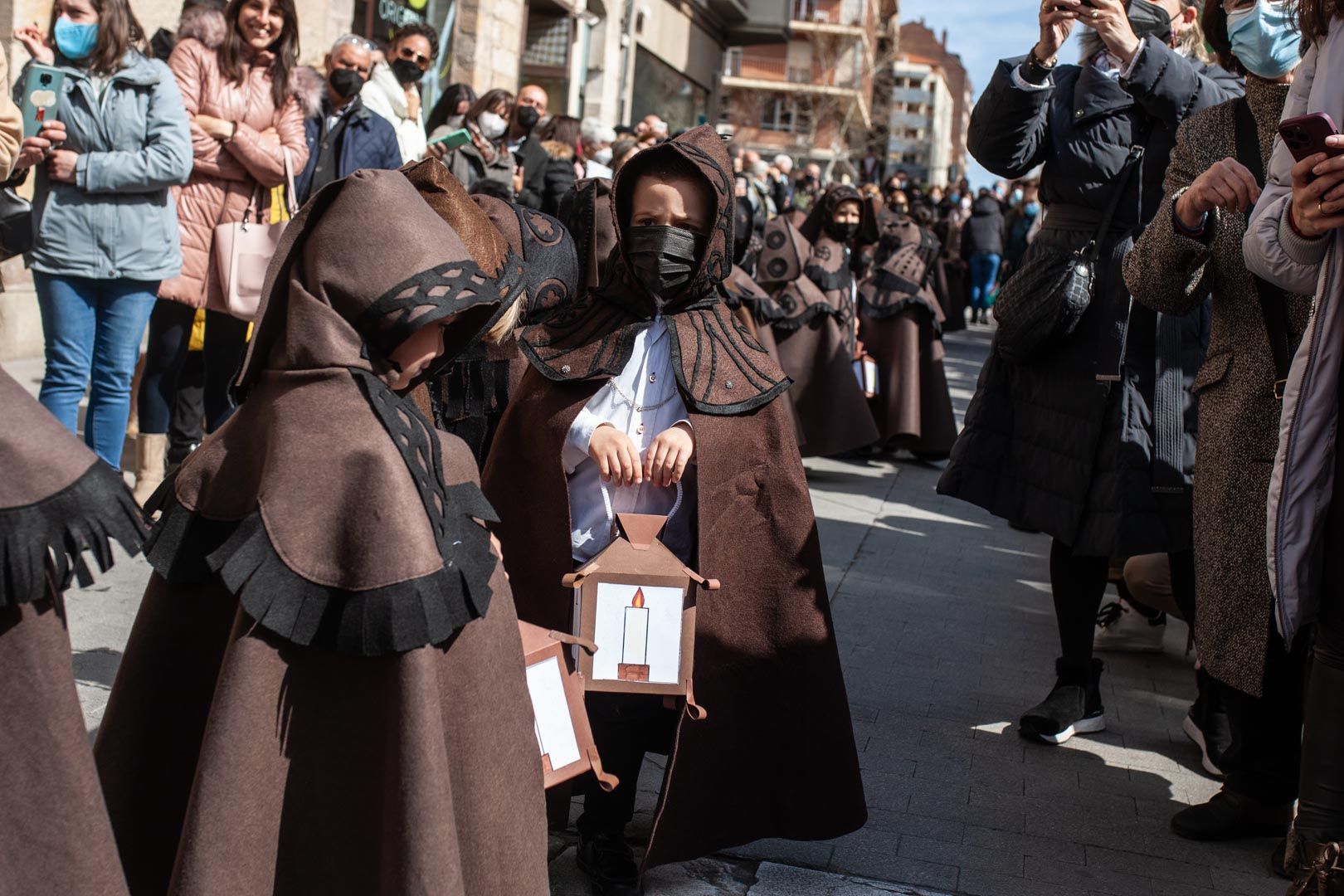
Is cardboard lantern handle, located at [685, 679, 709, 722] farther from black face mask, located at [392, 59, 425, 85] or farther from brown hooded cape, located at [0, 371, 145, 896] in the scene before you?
black face mask, located at [392, 59, 425, 85]

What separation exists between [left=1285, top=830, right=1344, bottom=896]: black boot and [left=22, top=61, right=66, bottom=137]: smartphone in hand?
458 cm

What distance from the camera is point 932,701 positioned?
4734 millimetres

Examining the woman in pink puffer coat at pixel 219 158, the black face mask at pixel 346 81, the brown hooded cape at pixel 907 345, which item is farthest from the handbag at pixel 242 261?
the brown hooded cape at pixel 907 345

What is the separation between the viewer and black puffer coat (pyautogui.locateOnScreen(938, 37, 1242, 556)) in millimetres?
3953

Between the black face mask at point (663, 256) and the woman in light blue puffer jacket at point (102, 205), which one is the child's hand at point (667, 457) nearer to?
the black face mask at point (663, 256)

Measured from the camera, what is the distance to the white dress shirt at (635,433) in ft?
10.6

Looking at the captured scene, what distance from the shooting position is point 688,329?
10.6 ft

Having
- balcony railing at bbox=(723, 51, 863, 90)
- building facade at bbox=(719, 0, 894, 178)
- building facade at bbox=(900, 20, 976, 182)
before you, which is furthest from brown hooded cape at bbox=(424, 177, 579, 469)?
building facade at bbox=(900, 20, 976, 182)

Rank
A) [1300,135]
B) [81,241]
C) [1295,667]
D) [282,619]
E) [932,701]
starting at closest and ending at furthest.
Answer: [282,619], [1300,135], [1295,667], [932,701], [81,241]

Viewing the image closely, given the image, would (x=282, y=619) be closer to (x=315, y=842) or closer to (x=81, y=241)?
(x=315, y=842)

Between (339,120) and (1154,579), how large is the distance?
4132mm

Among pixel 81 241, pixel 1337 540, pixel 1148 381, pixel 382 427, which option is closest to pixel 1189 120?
pixel 1148 381

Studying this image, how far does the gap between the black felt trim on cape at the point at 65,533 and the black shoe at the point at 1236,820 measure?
2.76m

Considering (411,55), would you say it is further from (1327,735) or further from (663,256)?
(1327,735)
